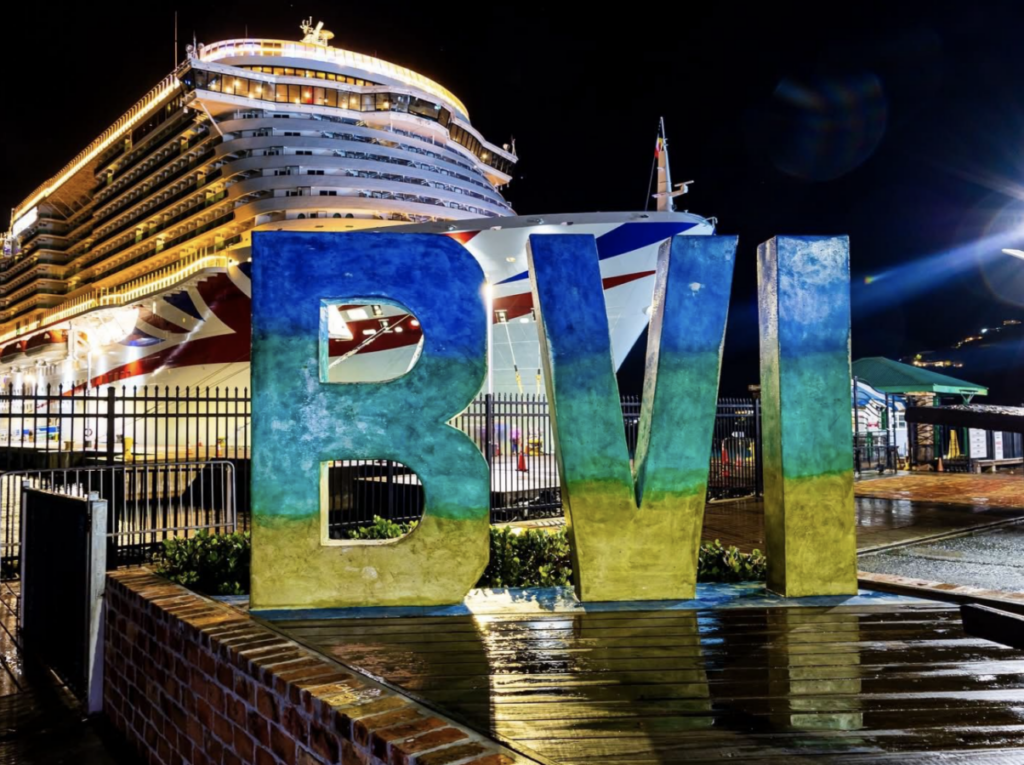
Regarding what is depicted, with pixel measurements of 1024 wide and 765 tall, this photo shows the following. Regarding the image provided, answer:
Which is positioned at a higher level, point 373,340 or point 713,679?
point 373,340

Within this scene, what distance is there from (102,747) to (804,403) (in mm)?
4213

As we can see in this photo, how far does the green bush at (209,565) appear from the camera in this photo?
16.2 feet

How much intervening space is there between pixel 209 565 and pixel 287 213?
21.9 meters

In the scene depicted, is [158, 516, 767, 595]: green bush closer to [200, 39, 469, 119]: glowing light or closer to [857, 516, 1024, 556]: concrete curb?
[857, 516, 1024, 556]: concrete curb

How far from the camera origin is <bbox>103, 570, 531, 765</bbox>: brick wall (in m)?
2.27

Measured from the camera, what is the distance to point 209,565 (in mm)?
5160

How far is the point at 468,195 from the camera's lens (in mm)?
29172

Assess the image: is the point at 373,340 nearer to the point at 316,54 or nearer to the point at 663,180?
the point at 663,180

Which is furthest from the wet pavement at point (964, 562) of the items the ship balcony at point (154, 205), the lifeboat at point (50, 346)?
the lifeboat at point (50, 346)

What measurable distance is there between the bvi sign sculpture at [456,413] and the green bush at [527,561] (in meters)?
0.89

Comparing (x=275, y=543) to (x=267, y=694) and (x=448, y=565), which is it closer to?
(x=448, y=565)

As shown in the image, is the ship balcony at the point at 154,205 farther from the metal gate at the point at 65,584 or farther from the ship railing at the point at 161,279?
the metal gate at the point at 65,584

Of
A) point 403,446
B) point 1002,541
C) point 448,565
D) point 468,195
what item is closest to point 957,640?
point 448,565

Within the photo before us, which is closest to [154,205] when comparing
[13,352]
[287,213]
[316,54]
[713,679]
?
[316,54]
